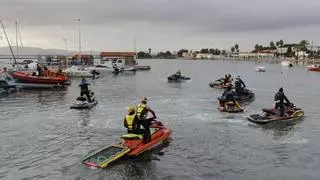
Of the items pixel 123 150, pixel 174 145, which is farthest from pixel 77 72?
pixel 123 150

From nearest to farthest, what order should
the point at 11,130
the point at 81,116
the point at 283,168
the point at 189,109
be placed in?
the point at 283,168
the point at 11,130
the point at 81,116
the point at 189,109

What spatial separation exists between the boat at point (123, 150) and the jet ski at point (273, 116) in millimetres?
8976

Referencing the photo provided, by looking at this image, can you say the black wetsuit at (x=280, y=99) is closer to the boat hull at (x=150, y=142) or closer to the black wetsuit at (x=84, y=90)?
the boat hull at (x=150, y=142)

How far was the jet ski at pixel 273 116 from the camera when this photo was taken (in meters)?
29.1

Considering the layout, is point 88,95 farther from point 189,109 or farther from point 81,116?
point 189,109

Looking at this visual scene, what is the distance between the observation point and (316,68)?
129125 mm

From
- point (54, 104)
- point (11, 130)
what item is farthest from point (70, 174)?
point (54, 104)

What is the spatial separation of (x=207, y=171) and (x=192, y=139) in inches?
224

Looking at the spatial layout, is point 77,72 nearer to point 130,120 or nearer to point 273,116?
point 273,116

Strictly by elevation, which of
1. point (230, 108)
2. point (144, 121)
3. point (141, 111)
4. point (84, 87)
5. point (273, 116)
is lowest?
point (273, 116)

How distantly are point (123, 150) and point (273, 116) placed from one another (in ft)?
44.6

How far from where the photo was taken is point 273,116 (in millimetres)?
29797

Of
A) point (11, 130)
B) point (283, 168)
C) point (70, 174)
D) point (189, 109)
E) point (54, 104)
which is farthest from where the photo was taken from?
point (54, 104)

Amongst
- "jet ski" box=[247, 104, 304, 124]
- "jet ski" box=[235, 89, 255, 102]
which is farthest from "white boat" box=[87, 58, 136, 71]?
"jet ski" box=[247, 104, 304, 124]
